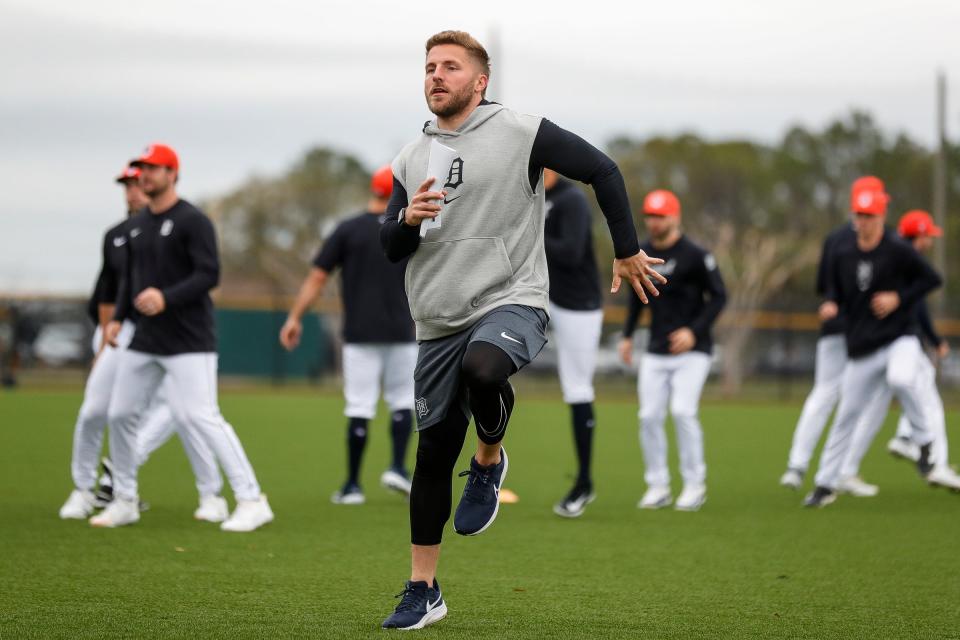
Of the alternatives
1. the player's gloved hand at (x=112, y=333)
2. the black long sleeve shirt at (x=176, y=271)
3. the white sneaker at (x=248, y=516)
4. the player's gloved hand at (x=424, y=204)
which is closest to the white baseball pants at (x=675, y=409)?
the white sneaker at (x=248, y=516)

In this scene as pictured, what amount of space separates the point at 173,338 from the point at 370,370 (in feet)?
7.67

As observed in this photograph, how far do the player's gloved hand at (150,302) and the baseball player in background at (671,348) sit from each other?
370 cm

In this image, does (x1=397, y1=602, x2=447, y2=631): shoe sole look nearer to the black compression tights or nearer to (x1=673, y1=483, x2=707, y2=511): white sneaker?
the black compression tights

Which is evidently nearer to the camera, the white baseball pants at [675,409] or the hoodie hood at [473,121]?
the hoodie hood at [473,121]

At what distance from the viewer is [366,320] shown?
988cm

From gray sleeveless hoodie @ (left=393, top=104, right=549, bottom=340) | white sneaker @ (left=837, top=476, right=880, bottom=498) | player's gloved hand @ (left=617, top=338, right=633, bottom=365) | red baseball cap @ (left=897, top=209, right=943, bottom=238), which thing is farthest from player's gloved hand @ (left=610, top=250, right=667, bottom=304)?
red baseball cap @ (left=897, top=209, right=943, bottom=238)

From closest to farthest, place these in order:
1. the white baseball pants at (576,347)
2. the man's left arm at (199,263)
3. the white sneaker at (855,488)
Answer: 1. the man's left arm at (199,263)
2. the white baseball pants at (576,347)
3. the white sneaker at (855,488)

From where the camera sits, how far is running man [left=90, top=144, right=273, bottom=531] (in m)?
7.89

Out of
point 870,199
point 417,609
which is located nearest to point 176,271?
point 417,609

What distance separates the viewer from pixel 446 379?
204 inches

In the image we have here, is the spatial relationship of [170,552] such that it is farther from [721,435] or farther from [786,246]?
[786,246]

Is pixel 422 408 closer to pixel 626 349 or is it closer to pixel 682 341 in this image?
pixel 682 341

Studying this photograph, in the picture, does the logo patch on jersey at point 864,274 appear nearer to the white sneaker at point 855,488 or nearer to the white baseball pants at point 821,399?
the white baseball pants at point 821,399

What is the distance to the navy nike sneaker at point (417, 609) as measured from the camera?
5.02 metres
